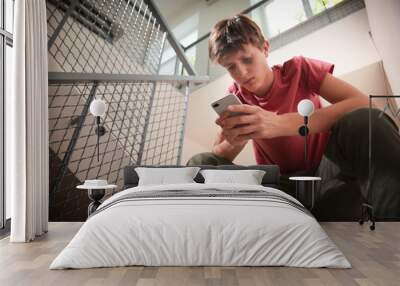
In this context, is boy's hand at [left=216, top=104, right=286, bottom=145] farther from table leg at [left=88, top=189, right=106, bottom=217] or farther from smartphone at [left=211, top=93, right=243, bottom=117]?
table leg at [left=88, top=189, right=106, bottom=217]

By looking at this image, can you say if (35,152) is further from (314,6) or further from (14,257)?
(314,6)

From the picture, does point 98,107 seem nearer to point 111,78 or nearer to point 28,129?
point 111,78

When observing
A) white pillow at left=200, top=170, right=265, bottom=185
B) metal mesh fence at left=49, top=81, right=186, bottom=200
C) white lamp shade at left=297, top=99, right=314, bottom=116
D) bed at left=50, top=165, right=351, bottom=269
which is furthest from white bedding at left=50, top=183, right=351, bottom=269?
metal mesh fence at left=49, top=81, right=186, bottom=200

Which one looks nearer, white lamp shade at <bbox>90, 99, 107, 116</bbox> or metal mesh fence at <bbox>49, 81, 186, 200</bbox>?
white lamp shade at <bbox>90, 99, 107, 116</bbox>

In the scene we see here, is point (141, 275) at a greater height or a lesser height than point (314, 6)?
lesser

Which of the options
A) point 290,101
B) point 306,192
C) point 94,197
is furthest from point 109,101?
point 306,192

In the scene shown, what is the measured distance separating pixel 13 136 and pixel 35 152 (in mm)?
299

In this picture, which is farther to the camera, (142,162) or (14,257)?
(142,162)

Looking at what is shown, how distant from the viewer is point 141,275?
3145mm

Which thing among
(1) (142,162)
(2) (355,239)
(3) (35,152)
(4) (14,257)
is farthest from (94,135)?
(2) (355,239)

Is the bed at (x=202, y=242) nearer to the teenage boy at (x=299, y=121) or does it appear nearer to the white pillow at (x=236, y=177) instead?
the white pillow at (x=236, y=177)

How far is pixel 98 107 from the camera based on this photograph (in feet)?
17.3

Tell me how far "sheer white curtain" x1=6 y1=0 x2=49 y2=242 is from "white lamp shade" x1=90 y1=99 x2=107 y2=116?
1.82 feet

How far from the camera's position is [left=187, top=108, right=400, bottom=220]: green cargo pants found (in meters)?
5.29
